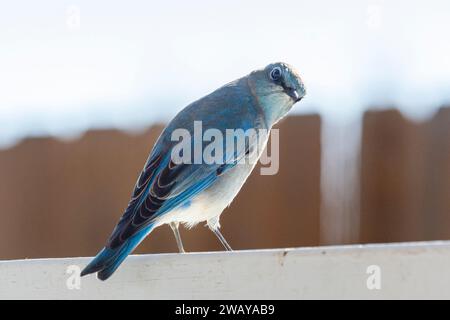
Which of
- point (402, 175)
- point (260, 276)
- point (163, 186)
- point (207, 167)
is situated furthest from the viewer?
point (402, 175)

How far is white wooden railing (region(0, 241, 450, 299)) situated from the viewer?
8.52 ft

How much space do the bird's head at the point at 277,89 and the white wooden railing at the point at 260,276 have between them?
1845mm

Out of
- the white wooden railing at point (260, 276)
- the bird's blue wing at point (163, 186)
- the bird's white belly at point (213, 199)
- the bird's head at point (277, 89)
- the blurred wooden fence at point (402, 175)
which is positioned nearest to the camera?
the white wooden railing at point (260, 276)

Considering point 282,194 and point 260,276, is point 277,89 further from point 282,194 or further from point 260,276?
point 260,276

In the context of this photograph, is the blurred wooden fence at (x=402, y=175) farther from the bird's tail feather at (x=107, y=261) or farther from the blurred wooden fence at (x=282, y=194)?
the bird's tail feather at (x=107, y=261)

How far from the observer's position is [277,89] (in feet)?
16.1

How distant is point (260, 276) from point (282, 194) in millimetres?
4169

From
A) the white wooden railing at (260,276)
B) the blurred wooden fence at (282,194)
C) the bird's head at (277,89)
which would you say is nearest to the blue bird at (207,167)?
the bird's head at (277,89)

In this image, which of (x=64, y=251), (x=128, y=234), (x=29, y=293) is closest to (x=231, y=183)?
(x=128, y=234)

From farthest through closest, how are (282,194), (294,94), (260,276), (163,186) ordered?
(282,194)
(294,94)
(163,186)
(260,276)

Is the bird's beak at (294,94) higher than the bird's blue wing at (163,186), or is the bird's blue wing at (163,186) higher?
the bird's beak at (294,94)

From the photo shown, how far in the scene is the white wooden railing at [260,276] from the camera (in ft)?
8.52

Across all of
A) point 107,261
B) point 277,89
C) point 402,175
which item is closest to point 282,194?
point 402,175
